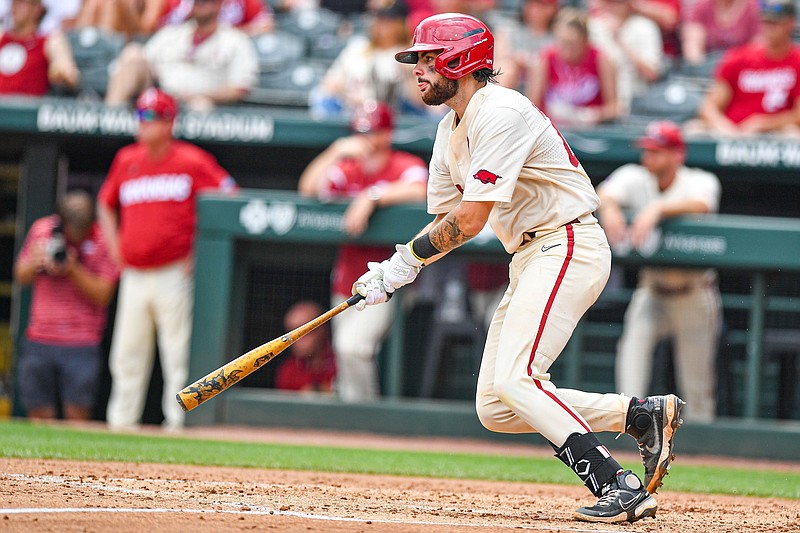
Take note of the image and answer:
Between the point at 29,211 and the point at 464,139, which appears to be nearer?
the point at 464,139

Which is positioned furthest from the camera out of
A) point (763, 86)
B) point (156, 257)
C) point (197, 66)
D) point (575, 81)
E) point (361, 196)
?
point (197, 66)

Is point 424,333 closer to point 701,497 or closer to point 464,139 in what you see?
point 701,497

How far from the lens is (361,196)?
7809 mm

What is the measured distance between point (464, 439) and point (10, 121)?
160 inches

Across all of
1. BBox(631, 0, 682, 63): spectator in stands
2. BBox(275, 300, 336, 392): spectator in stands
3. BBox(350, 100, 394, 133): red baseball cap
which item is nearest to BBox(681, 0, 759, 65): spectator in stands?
BBox(631, 0, 682, 63): spectator in stands

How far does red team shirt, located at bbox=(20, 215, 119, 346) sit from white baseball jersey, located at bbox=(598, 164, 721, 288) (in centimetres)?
369

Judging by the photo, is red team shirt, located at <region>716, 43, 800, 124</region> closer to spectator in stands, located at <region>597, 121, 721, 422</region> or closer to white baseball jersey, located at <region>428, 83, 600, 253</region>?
spectator in stands, located at <region>597, 121, 721, 422</region>

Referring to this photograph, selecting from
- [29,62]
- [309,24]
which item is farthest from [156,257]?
[309,24]

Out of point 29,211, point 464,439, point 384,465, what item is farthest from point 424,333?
point 29,211

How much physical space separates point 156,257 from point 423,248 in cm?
417

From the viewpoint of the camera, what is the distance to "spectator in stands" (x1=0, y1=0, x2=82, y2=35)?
9625 mm

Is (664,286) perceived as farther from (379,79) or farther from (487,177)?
(487,177)

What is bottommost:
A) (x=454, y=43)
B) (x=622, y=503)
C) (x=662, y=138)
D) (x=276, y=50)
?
(x=622, y=503)

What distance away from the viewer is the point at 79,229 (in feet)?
27.3
